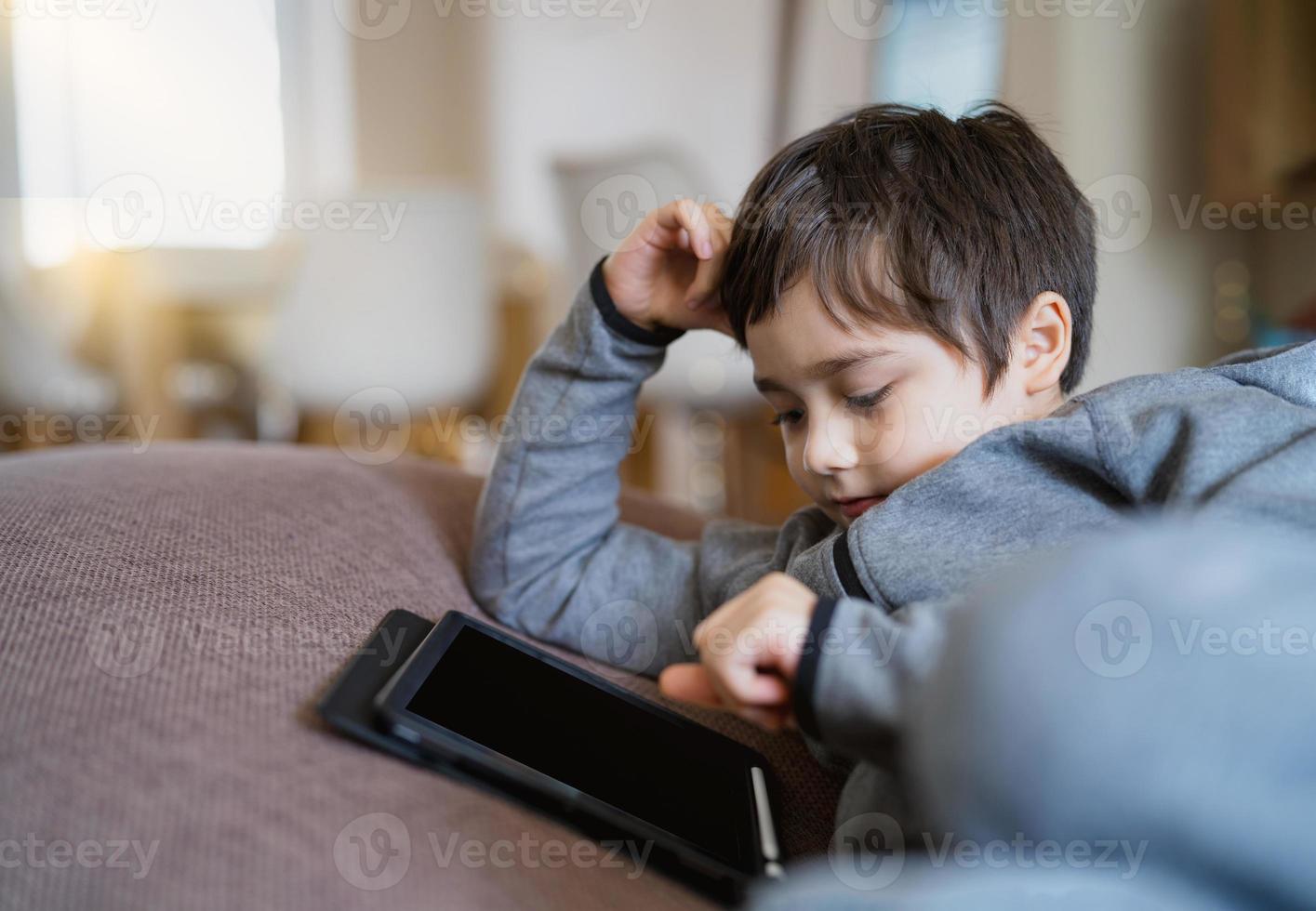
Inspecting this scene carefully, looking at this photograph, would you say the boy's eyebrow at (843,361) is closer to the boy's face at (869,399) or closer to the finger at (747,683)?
the boy's face at (869,399)

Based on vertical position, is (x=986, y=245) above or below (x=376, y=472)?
above

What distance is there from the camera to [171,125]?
451 centimetres

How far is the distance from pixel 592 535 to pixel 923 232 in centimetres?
40

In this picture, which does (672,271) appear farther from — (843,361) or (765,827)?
(765,827)

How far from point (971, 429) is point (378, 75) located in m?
4.74

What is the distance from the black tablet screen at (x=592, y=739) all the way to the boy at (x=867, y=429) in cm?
7

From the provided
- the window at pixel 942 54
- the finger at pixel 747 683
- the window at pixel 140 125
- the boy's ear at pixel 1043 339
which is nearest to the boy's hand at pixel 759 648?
the finger at pixel 747 683

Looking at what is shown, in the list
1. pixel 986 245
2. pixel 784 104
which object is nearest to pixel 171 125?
pixel 784 104

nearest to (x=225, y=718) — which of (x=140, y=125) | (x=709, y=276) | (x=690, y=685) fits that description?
(x=690, y=685)

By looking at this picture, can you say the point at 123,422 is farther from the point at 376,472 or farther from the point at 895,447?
the point at 895,447

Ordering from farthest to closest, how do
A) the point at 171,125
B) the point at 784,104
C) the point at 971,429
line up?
the point at 171,125 < the point at 784,104 < the point at 971,429

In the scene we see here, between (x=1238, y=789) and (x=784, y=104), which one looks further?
(x=784, y=104)

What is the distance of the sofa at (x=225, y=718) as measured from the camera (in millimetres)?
530

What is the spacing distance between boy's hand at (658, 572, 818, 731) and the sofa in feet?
0.36
